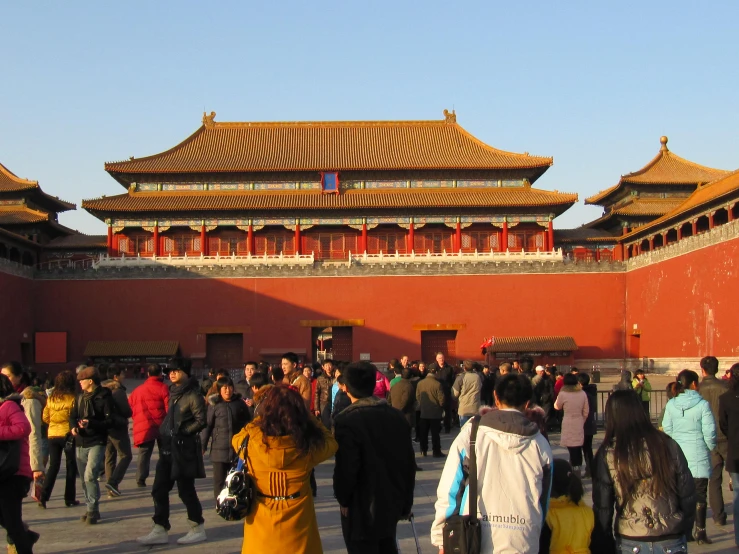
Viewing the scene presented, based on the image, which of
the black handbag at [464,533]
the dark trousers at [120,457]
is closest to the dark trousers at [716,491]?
the black handbag at [464,533]

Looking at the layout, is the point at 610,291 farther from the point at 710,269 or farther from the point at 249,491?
the point at 249,491

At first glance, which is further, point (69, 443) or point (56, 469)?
point (56, 469)

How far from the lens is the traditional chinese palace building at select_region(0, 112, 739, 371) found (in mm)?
26750

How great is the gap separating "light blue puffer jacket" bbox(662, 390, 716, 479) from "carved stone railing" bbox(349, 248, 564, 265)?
22.3m

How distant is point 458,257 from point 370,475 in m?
24.5

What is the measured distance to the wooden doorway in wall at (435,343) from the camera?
1094 inches

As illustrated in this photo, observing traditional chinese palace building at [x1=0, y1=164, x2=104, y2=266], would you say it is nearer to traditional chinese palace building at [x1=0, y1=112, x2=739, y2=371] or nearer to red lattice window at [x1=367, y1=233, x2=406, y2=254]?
traditional chinese palace building at [x1=0, y1=112, x2=739, y2=371]

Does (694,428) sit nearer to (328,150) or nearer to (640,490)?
(640,490)

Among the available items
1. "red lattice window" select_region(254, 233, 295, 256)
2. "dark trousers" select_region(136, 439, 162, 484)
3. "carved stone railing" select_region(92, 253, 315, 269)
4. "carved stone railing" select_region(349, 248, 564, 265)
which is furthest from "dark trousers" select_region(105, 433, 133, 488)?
"red lattice window" select_region(254, 233, 295, 256)

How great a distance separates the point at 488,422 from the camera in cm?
339

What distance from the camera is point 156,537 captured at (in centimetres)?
592

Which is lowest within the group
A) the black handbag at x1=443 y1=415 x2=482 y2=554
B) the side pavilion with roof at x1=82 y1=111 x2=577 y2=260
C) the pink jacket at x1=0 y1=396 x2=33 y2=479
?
the black handbag at x1=443 y1=415 x2=482 y2=554

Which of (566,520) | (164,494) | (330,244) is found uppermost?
(330,244)

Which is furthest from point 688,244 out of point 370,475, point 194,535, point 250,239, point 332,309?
point 370,475
